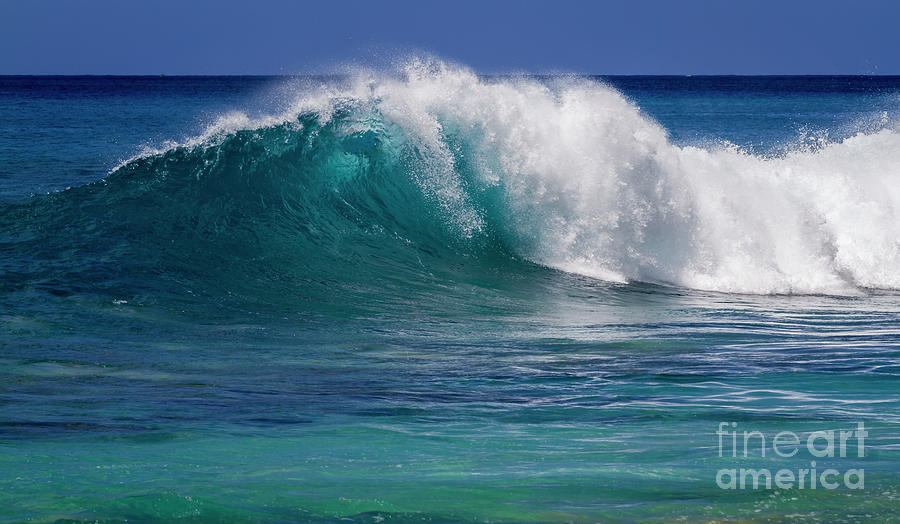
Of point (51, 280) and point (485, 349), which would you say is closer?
point (485, 349)

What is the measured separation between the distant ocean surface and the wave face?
4cm

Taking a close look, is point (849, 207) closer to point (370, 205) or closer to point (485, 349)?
point (370, 205)

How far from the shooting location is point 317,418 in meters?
5.56

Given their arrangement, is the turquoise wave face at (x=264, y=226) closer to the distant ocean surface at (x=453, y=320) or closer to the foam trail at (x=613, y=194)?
the distant ocean surface at (x=453, y=320)

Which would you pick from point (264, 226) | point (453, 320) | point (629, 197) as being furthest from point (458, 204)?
point (453, 320)

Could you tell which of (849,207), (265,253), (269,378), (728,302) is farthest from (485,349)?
(849,207)

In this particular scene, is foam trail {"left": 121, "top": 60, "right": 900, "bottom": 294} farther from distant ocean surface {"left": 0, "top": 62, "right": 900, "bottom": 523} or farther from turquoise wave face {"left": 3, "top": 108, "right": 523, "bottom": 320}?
turquoise wave face {"left": 3, "top": 108, "right": 523, "bottom": 320}

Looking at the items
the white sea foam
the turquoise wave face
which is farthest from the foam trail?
the turquoise wave face

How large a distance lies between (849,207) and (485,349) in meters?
7.72

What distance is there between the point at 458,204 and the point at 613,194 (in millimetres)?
1974

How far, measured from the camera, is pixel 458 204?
12578 mm

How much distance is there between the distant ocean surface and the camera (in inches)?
174

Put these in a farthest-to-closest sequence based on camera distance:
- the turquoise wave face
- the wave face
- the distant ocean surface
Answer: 1. the wave face
2. the turquoise wave face
3. the distant ocean surface

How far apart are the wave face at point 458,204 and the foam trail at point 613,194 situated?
1.0 inches
